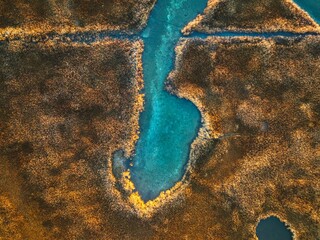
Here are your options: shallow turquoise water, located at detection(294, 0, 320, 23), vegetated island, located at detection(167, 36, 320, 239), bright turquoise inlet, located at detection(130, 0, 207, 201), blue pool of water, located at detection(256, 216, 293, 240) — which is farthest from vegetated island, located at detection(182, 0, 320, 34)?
blue pool of water, located at detection(256, 216, 293, 240)

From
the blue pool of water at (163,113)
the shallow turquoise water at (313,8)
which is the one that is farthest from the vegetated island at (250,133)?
the shallow turquoise water at (313,8)

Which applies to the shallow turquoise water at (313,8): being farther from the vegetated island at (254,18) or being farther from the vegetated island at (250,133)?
the vegetated island at (250,133)

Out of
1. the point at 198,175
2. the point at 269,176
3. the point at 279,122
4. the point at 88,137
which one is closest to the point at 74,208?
the point at 88,137

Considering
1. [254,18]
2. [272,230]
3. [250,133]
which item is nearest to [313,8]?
[254,18]

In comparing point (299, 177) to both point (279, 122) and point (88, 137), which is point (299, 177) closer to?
point (279, 122)

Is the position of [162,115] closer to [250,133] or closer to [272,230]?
[250,133]
